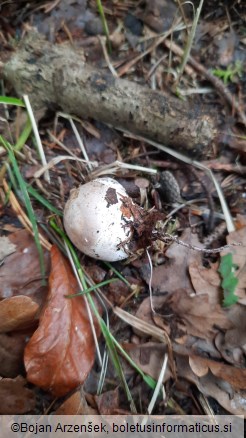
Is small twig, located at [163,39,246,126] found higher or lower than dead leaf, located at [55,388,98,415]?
higher

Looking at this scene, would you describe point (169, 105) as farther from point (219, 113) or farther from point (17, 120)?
point (17, 120)

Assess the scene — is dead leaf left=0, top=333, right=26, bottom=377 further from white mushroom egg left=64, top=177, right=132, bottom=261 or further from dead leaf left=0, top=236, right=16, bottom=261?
white mushroom egg left=64, top=177, right=132, bottom=261

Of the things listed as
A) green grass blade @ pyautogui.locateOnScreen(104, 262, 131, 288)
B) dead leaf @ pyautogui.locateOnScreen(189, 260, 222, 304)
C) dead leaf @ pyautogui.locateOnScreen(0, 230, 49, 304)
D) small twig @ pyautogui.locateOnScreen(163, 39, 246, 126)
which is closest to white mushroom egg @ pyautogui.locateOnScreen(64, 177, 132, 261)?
green grass blade @ pyautogui.locateOnScreen(104, 262, 131, 288)

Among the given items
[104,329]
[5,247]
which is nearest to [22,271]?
[5,247]

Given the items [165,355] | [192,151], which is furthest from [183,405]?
[192,151]

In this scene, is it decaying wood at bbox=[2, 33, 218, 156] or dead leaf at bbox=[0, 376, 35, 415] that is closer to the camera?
dead leaf at bbox=[0, 376, 35, 415]

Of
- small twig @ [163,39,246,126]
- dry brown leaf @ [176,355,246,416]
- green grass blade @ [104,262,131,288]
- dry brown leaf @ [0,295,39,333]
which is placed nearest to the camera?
dry brown leaf @ [0,295,39,333]
